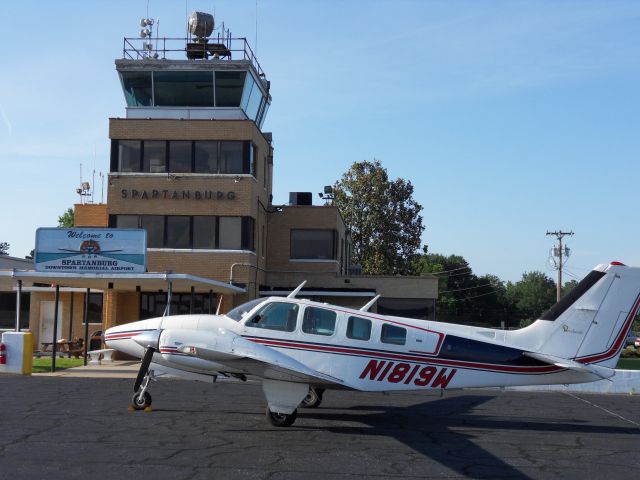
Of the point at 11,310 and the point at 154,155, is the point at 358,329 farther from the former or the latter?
the point at 11,310

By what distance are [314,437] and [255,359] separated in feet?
5.45

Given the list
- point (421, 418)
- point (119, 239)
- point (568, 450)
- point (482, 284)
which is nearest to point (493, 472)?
point (568, 450)

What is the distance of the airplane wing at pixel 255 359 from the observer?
516 inches

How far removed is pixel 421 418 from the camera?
1608 centimetres

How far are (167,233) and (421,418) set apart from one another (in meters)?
20.8

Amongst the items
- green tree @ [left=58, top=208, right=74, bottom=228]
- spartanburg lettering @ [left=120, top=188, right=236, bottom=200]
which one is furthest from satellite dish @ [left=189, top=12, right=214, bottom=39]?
green tree @ [left=58, top=208, right=74, bottom=228]

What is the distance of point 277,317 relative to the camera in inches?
577

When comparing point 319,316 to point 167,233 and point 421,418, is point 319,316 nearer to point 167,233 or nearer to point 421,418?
point 421,418

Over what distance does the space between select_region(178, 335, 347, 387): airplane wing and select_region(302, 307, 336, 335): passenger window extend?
985mm

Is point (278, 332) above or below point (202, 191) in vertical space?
below

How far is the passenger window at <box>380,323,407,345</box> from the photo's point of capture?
14.7 metres

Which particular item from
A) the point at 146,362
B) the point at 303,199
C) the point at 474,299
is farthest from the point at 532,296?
the point at 146,362

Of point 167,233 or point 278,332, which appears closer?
point 278,332

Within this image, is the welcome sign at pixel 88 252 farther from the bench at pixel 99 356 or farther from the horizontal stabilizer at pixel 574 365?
the horizontal stabilizer at pixel 574 365
